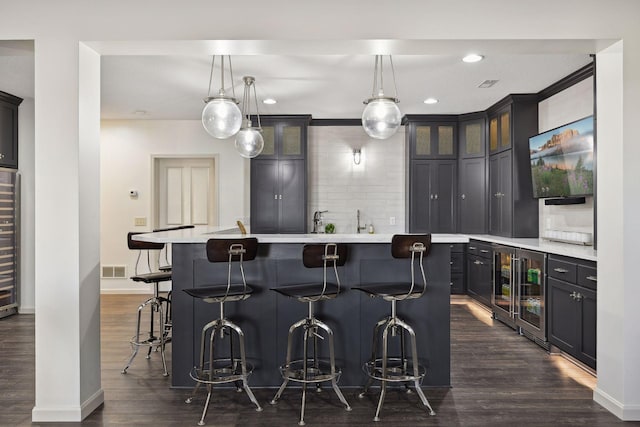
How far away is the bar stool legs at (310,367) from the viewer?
2.93 meters

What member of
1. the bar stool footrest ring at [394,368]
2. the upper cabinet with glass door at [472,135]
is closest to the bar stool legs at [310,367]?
the bar stool footrest ring at [394,368]

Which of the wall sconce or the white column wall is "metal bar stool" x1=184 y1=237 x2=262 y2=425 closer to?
the white column wall

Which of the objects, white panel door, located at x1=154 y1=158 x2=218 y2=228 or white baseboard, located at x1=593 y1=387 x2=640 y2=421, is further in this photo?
white panel door, located at x1=154 y1=158 x2=218 y2=228

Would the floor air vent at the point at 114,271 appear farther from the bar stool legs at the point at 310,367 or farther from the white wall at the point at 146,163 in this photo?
the bar stool legs at the point at 310,367

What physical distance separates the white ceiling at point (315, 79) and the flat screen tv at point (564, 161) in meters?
0.62

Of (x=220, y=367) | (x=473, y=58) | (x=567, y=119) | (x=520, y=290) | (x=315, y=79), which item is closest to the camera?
(x=220, y=367)

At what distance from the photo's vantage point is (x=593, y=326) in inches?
135

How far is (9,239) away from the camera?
5562mm

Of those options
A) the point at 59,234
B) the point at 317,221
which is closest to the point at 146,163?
the point at 317,221

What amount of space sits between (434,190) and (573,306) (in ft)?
10.7

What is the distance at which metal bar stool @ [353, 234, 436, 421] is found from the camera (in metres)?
2.94

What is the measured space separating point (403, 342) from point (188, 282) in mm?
1555

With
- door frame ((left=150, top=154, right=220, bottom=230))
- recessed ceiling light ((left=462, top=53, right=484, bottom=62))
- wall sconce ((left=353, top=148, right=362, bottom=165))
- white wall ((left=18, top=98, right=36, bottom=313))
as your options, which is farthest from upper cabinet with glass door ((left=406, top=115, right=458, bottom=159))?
white wall ((left=18, top=98, right=36, bottom=313))

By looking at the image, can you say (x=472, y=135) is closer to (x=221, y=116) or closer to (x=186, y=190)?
(x=221, y=116)
